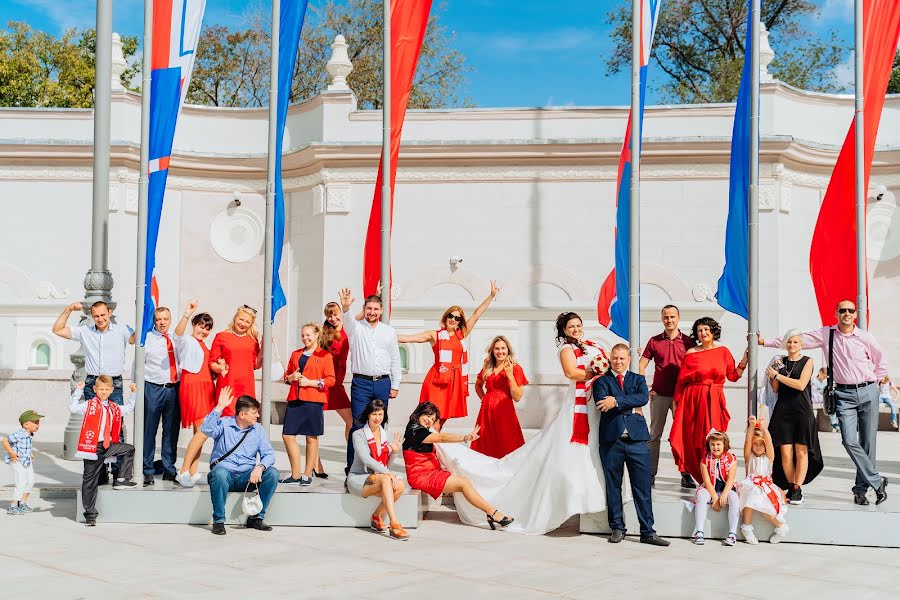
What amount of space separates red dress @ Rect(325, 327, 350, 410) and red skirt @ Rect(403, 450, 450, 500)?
4.99 ft

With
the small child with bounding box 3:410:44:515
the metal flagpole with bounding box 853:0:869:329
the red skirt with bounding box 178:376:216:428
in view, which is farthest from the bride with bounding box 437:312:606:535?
the small child with bounding box 3:410:44:515

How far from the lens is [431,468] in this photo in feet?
28.1

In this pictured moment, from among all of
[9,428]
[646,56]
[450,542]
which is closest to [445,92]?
[9,428]

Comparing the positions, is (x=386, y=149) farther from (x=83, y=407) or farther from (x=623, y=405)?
(x=623, y=405)

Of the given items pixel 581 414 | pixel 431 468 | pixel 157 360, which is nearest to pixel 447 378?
pixel 431 468

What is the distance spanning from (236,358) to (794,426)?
16.3 ft

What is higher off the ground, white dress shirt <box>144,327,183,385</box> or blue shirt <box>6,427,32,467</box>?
white dress shirt <box>144,327,183,385</box>

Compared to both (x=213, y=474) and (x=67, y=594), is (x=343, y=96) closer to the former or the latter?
(x=213, y=474)

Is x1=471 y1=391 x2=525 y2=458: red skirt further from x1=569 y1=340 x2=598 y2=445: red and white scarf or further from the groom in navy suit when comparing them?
the groom in navy suit

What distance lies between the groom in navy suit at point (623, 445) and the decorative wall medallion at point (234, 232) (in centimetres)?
1294

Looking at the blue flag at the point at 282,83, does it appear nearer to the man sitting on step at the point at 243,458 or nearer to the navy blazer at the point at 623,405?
the man sitting on step at the point at 243,458

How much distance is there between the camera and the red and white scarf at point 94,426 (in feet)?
27.9

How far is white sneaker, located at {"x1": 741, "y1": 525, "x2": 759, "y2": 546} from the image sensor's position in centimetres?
791

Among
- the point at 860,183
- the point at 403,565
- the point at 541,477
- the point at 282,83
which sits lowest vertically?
the point at 403,565
